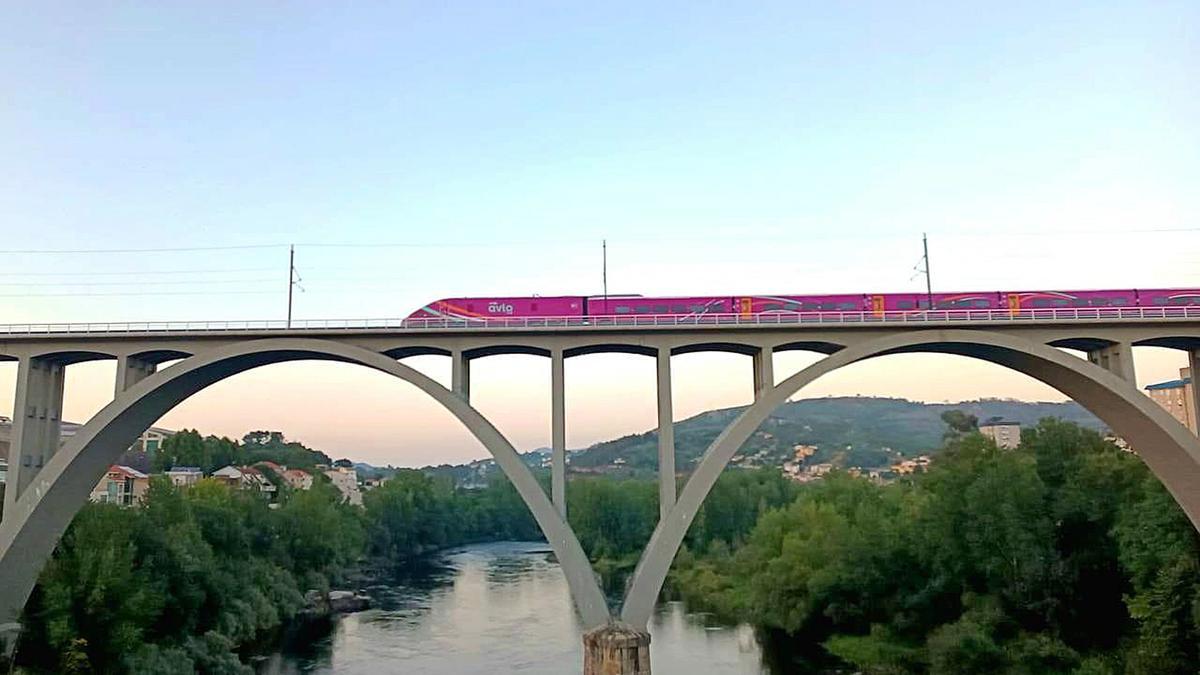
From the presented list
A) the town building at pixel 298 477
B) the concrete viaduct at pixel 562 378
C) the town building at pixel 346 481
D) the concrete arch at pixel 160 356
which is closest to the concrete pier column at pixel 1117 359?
the concrete viaduct at pixel 562 378

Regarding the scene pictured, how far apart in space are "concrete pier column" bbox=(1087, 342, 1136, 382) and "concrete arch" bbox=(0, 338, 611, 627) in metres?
12.3

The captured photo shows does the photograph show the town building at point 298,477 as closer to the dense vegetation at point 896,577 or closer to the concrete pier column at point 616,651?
the dense vegetation at point 896,577

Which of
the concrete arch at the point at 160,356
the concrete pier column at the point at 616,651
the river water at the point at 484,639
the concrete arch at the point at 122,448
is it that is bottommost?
the river water at the point at 484,639

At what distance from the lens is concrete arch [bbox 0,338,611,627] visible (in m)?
17.7

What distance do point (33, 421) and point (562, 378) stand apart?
478 inches

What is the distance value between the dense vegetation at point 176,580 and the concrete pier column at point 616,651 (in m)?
10.4

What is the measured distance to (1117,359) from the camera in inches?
737

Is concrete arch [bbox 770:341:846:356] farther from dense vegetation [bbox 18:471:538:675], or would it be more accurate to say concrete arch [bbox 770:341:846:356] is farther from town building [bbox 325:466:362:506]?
town building [bbox 325:466:362:506]

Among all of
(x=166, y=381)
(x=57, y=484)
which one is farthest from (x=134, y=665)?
(x=166, y=381)

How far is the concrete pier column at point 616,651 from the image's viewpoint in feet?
54.2

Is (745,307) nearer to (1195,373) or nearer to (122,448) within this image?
(1195,373)

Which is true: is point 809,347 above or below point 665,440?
above

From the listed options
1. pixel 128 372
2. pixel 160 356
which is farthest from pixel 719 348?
pixel 128 372

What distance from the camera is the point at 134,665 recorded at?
1925 centimetres
